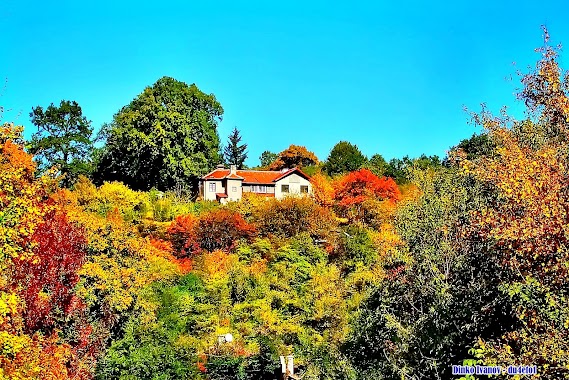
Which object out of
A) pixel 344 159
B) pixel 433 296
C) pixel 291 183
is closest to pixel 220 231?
pixel 291 183

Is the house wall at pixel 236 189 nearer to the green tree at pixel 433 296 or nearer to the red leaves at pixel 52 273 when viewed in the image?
the red leaves at pixel 52 273

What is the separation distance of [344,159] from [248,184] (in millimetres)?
8206

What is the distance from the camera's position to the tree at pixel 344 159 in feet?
136

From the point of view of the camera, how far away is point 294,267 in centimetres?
2052

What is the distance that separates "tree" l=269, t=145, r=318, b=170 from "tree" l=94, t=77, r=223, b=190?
10.6m

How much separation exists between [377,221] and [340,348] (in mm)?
15050

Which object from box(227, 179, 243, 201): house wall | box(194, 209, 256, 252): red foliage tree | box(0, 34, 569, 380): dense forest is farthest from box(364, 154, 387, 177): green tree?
box(194, 209, 256, 252): red foliage tree

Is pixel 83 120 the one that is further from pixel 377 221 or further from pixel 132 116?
pixel 377 221

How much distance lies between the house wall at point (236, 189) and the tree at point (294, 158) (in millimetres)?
11576

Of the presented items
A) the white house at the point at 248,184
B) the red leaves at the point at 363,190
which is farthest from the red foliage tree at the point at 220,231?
the white house at the point at 248,184

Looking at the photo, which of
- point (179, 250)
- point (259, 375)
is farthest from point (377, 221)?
point (259, 375)

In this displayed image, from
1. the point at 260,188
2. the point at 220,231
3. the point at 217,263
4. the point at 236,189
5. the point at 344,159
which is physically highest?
the point at 344,159

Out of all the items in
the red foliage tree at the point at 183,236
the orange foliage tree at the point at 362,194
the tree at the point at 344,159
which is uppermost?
the tree at the point at 344,159

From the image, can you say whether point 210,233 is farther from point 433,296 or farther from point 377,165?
point 377,165
